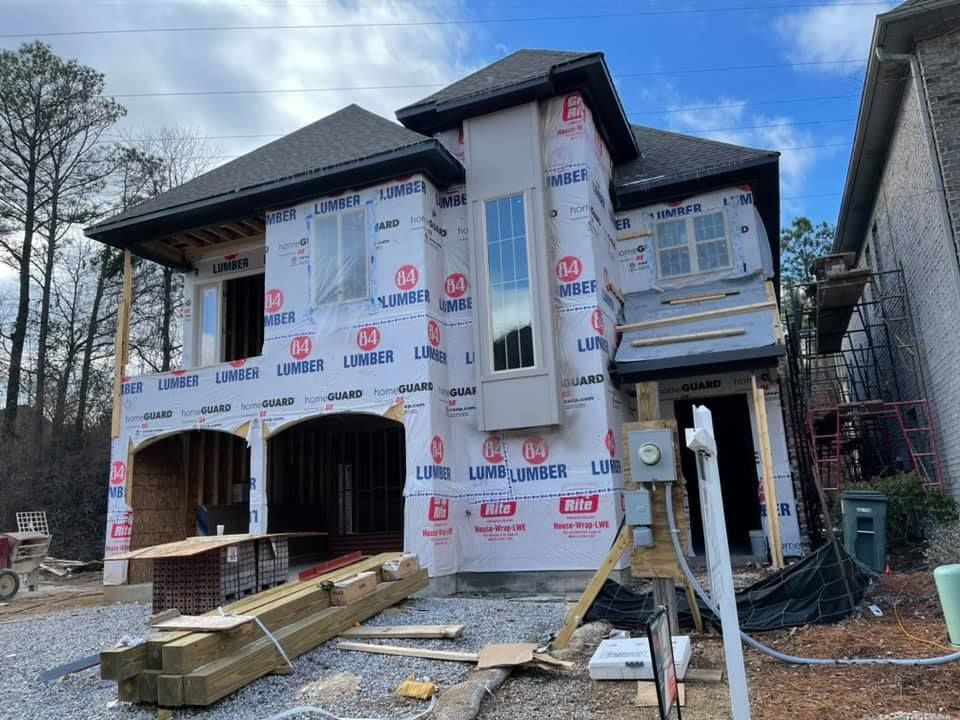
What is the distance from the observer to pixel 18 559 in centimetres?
1321

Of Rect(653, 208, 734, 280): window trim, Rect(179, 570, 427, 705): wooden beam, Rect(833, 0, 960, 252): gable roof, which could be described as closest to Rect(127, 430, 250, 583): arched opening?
Rect(179, 570, 427, 705): wooden beam

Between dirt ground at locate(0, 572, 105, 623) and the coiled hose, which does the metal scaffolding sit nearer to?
the coiled hose

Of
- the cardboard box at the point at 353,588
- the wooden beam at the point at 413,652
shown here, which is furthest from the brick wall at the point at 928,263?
the cardboard box at the point at 353,588

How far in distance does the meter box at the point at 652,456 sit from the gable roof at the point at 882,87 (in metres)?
8.23

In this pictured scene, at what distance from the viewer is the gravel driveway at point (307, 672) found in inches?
200

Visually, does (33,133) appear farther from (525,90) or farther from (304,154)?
(525,90)

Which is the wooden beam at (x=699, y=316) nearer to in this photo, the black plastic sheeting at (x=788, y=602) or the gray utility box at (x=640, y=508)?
the black plastic sheeting at (x=788, y=602)

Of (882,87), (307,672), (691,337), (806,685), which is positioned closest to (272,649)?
(307,672)

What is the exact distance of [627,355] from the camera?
11391mm

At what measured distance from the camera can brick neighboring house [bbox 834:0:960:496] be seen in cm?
1008

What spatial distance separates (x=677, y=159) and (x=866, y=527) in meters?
7.37

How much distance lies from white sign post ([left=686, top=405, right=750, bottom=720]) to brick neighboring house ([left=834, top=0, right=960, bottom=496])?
860cm

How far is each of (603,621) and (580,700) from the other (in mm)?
2204

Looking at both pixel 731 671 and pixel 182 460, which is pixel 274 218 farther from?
pixel 731 671
